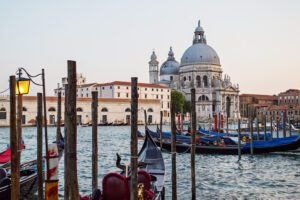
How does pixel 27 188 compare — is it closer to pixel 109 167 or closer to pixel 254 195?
pixel 254 195

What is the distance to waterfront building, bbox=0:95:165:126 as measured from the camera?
40156 millimetres

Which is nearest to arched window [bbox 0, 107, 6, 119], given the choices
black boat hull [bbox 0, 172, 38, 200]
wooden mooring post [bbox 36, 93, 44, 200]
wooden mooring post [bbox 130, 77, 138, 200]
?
black boat hull [bbox 0, 172, 38, 200]

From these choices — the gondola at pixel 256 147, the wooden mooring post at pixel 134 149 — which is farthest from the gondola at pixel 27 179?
the gondola at pixel 256 147

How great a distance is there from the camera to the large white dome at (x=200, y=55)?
6154 centimetres

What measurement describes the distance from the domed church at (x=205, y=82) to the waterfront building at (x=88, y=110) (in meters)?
11.6

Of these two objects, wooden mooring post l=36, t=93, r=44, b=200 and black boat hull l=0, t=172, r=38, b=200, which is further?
black boat hull l=0, t=172, r=38, b=200

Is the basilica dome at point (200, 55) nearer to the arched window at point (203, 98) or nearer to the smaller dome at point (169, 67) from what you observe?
the arched window at point (203, 98)

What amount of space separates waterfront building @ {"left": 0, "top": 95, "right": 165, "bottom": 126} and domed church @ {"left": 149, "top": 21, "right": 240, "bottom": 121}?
11.6 meters

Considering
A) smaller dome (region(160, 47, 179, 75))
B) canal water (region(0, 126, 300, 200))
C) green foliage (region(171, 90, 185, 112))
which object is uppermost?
smaller dome (region(160, 47, 179, 75))

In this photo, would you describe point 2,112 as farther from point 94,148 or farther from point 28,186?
point 94,148

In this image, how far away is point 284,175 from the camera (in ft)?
34.7

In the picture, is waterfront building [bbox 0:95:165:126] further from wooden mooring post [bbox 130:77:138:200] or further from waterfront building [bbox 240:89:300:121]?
wooden mooring post [bbox 130:77:138:200]

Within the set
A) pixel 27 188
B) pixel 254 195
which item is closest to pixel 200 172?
pixel 254 195

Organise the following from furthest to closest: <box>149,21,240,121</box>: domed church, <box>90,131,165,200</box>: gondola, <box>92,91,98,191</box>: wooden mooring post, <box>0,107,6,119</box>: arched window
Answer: <box>149,21,240,121</box>: domed church
<box>0,107,6,119</box>: arched window
<box>92,91,98,191</box>: wooden mooring post
<box>90,131,165,200</box>: gondola
